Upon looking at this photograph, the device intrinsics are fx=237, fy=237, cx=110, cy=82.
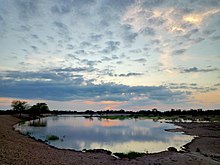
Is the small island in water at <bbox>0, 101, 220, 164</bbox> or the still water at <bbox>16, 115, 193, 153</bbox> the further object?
the still water at <bbox>16, 115, 193, 153</bbox>

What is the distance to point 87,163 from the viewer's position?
24062 millimetres

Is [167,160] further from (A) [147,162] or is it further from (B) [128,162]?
(B) [128,162]

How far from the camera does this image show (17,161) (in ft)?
63.8

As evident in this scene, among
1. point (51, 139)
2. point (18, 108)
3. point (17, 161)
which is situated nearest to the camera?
point (17, 161)

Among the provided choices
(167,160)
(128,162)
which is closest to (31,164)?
(128,162)

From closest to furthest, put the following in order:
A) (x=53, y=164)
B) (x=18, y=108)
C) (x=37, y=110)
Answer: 1. (x=53, y=164)
2. (x=18, y=108)
3. (x=37, y=110)

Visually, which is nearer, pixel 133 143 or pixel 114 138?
pixel 133 143

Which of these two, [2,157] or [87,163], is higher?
[2,157]

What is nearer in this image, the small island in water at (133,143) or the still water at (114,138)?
the small island in water at (133,143)

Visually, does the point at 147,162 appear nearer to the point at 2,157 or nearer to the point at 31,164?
the point at 31,164

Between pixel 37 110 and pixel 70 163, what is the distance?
13465 cm

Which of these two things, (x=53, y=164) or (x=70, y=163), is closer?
(x=53, y=164)

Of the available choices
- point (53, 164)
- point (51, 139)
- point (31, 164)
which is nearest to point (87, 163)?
point (53, 164)

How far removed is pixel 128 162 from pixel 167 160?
4374 mm
